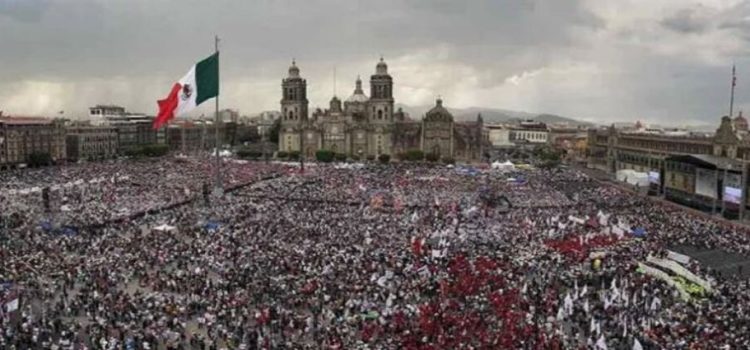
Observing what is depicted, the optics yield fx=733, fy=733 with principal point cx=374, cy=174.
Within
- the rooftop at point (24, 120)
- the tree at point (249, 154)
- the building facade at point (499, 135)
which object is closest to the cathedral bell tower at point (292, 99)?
the tree at point (249, 154)

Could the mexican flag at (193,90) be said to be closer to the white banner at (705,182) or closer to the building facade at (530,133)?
the white banner at (705,182)

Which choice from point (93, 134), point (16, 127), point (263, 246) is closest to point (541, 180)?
point (263, 246)

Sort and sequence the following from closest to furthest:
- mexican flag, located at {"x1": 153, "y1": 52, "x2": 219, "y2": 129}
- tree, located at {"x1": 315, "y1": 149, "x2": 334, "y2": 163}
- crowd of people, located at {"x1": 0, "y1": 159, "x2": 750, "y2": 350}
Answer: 1. crowd of people, located at {"x1": 0, "y1": 159, "x2": 750, "y2": 350}
2. mexican flag, located at {"x1": 153, "y1": 52, "x2": 219, "y2": 129}
3. tree, located at {"x1": 315, "y1": 149, "x2": 334, "y2": 163}

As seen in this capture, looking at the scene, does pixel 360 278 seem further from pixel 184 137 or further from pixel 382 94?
pixel 184 137

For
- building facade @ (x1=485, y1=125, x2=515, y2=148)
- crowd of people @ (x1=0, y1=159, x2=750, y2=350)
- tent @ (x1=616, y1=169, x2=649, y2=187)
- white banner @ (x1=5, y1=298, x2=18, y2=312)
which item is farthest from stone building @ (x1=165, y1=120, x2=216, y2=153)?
white banner @ (x1=5, y1=298, x2=18, y2=312)

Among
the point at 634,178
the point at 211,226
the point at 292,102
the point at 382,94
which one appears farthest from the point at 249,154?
the point at 211,226

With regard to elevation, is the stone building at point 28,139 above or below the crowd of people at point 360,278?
above

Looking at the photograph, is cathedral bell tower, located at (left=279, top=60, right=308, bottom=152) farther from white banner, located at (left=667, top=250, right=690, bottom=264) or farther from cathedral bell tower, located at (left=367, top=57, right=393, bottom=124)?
white banner, located at (left=667, top=250, right=690, bottom=264)
